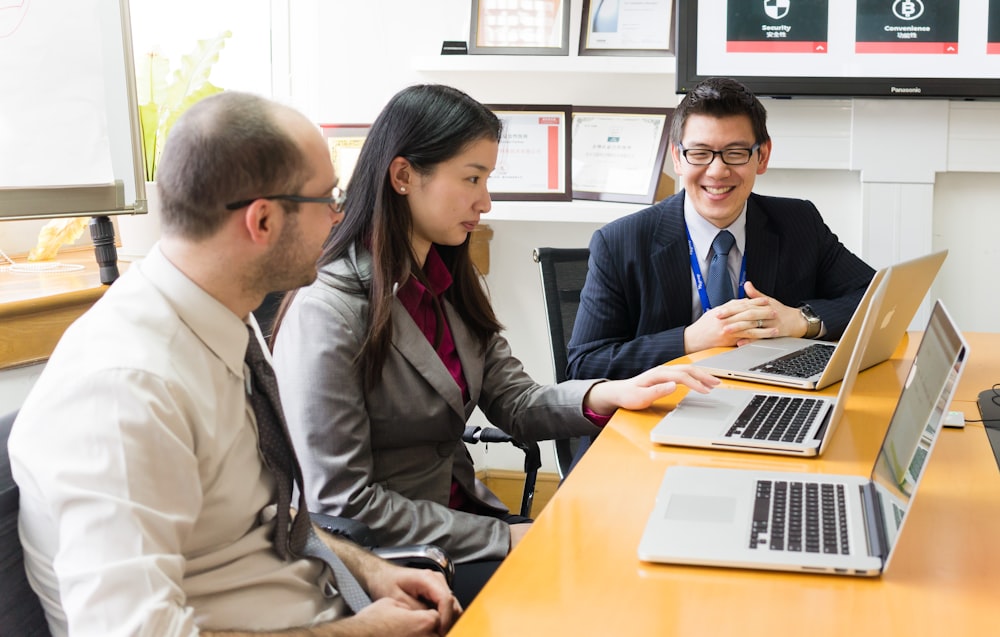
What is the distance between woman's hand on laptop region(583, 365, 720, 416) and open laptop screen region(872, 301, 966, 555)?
1.53 ft

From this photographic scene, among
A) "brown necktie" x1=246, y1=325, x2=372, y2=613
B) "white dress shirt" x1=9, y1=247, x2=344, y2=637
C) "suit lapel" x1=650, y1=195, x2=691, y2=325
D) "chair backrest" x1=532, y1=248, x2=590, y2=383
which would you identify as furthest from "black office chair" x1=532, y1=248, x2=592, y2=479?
"white dress shirt" x1=9, y1=247, x2=344, y2=637

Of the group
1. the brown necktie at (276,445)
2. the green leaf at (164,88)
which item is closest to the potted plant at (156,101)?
the green leaf at (164,88)

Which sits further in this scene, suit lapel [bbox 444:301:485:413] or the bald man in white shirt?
suit lapel [bbox 444:301:485:413]

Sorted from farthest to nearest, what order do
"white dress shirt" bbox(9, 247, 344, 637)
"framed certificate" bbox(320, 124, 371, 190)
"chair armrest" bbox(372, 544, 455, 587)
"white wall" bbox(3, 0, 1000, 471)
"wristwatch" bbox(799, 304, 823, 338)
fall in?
"framed certificate" bbox(320, 124, 371, 190) → "white wall" bbox(3, 0, 1000, 471) → "wristwatch" bbox(799, 304, 823, 338) → "chair armrest" bbox(372, 544, 455, 587) → "white dress shirt" bbox(9, 247, 344, 637)

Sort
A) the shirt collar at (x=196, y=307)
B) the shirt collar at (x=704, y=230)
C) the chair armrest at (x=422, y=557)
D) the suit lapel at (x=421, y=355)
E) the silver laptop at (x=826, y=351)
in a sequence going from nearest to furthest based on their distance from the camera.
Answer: the shirt collar at (x=196, y=307), the chair armrest at (x=422, y=557), the suit lapel at (x=421, y=355), the silver laptop at (x=826, y=351), the shirt collar at (x=704, y=230)

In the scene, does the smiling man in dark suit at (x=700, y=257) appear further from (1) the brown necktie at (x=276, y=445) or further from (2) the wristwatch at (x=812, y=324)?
(1) the brown necktie at (x=276, y=445)

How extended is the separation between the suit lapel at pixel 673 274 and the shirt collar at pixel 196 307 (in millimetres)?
1385

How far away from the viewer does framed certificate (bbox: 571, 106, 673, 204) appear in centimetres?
298

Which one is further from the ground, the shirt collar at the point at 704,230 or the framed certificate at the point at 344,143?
the framed certificate at the point at 344,143

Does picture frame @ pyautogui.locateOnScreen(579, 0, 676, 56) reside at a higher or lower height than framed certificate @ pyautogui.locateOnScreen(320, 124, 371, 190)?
higher

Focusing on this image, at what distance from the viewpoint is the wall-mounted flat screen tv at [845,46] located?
2799mm

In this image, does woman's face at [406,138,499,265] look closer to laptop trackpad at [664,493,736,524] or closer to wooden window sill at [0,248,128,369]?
laptop trackpad at [664,493,736,524]

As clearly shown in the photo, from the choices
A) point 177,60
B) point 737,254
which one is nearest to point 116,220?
point 177,60

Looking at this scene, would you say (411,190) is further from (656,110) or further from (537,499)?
(537,499)
